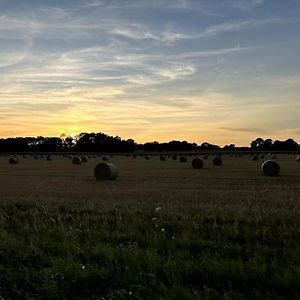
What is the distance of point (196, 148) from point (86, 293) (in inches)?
5540

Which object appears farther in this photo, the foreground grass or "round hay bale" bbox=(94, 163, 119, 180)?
"round hay bale" bbox=(94, 163, 119, 180)

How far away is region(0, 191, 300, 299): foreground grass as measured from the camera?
241 inches

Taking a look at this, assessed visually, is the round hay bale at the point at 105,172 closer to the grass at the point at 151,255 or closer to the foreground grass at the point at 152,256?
the grass at the point at 151,255

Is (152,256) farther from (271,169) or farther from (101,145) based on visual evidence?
(101,145)

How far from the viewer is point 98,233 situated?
919 cm

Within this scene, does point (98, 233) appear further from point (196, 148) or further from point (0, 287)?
point (196, 148)

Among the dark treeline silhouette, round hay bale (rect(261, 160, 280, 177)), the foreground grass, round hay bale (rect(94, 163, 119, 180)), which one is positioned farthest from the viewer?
the dark treeline silhouette

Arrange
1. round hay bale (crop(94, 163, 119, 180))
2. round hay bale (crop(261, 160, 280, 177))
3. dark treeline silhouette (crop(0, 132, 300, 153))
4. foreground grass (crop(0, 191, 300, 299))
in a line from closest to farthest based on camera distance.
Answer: foreground grass (crop(0, 191, 300, 299)), round hay bale (crop(94, 163, 119, 180)), round hay bale (crop(261, 160, 280, 177)), dark treeline silhouette (crop(0, 132, 300, 153))

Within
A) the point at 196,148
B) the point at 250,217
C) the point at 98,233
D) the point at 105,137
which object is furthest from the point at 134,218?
the point at 105,137

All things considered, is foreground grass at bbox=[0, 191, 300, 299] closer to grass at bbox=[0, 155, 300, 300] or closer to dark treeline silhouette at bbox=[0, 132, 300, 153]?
grass at bbox=[0, 155, 300, 300]

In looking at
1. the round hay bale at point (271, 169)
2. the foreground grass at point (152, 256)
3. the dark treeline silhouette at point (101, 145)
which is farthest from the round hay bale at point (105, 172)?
the dark treeline silhouette at point (101, 145)

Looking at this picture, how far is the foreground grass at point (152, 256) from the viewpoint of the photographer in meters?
6.11

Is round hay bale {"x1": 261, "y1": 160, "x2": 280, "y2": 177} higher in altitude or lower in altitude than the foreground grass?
higher

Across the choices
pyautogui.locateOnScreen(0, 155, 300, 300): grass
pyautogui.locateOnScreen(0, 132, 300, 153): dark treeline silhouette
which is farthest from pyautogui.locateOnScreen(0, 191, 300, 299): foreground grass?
pyautogui.locateOnScreen(0, 132, 300, 153): dark treeline silhouette
